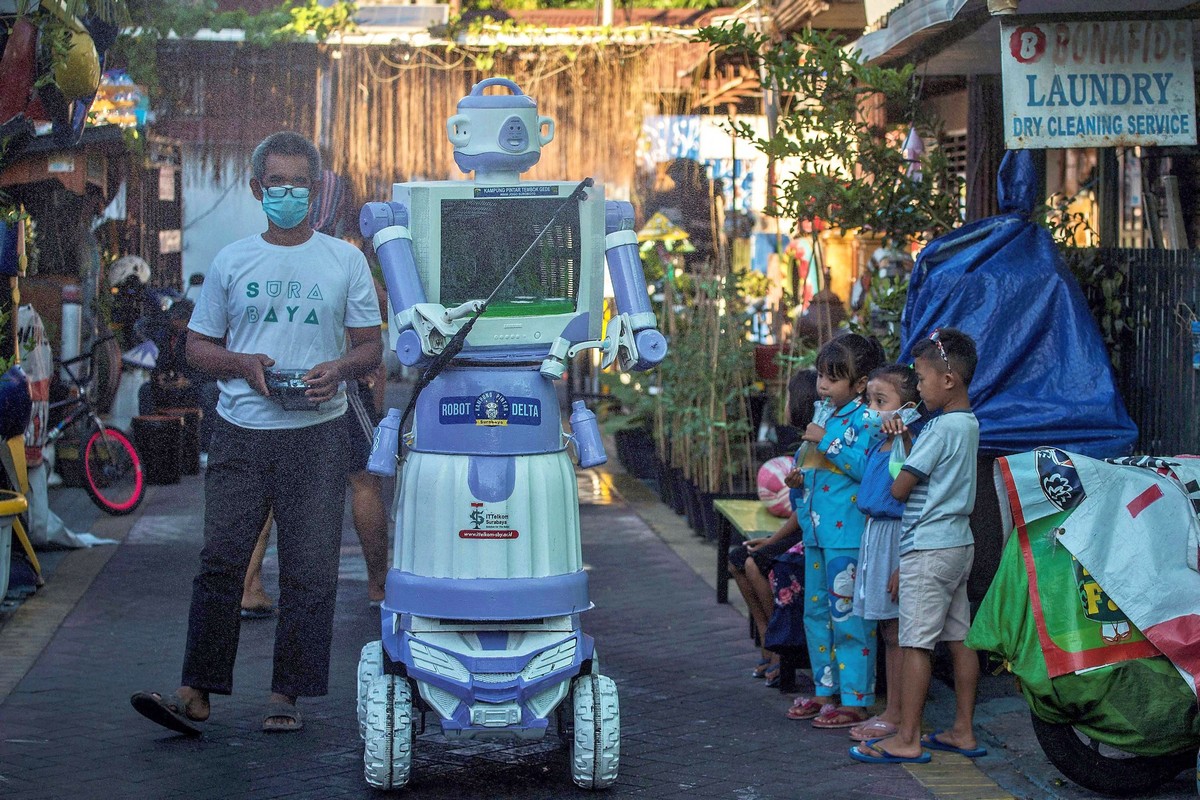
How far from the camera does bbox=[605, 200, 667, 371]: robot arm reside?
16.8ft

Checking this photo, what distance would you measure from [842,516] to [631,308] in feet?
4.15

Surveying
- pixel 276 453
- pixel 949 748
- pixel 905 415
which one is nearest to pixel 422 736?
pixel 276 453

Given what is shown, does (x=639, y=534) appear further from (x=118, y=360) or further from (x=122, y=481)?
(x=118, y=360)

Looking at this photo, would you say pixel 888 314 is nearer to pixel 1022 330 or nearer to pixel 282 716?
pixel 1022 330

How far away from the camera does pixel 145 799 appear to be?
4.95 meters

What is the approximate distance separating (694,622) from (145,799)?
11.4 ft

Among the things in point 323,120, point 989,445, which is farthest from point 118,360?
point 989,445

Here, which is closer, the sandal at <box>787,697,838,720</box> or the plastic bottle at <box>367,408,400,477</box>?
the plastic bottle at <box>367,408,400,477</box>

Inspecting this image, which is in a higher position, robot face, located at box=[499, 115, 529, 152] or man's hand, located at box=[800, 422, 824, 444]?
robot face, located at box=[499, 115, 529, 152]

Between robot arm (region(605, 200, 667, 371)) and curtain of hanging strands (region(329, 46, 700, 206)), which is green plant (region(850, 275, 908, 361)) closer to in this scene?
robot arm (region(605, 200, 667, 371))

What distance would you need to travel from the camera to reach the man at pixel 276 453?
18.4 feet

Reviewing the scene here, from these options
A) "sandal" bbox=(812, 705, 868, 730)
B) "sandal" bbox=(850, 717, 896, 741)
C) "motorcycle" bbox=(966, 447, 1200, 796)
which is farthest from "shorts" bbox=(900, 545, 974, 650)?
"sandal" bbox=(812, 705, 868, 730)

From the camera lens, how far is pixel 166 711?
545 centimetres

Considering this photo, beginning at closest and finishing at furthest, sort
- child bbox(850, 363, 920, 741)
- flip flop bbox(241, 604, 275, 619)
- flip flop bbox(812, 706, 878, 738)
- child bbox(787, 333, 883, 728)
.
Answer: child bbox(850, 363, 920, 741)
child bbox(787, 333, 883, 728)
flip flop bbox(812, 706, 878, 738)
flip flop bbox(241, 604, 275, 619)
